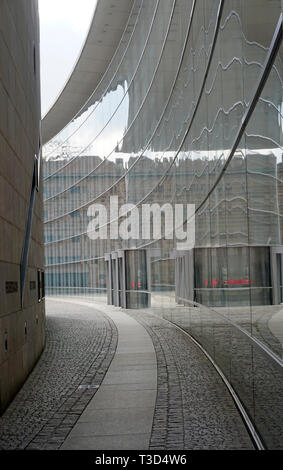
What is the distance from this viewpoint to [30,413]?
28.2 ft

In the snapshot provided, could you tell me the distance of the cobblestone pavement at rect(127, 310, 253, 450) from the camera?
6.87m

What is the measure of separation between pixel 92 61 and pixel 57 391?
103ft

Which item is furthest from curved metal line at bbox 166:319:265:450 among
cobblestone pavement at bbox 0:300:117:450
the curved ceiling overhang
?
the curved ceiling overhang

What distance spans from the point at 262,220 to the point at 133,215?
82.4 ft

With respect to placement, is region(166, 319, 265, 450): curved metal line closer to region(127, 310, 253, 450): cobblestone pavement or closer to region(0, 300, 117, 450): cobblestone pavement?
region(127, 310, 253, 450): cobblestone pavement

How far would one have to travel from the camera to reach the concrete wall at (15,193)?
9.09m

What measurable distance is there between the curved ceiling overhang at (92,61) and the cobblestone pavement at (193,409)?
859 inches

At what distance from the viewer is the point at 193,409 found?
8.53 metres

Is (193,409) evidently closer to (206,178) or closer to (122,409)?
(122,409)

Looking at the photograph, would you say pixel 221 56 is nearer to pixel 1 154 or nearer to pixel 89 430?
pixel 1 154

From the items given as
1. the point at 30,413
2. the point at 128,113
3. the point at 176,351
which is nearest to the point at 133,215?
the point at 128,113

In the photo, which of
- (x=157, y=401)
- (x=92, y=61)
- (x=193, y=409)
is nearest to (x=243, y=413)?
(x=193, y=409)

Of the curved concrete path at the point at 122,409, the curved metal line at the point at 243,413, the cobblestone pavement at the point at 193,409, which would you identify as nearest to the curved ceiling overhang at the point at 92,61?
the curved concrete path at the point at 122,409

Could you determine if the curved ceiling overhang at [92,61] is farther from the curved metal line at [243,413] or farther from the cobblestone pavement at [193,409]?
the curved metal line at [243,413]
